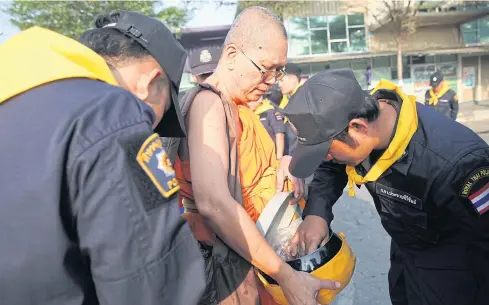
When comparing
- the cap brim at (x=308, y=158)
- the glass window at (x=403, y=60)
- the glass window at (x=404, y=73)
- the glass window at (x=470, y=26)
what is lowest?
the glass window at (x=404, y=73)

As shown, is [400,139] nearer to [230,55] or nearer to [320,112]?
[320,112]

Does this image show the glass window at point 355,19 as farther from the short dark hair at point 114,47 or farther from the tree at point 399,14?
the short dark hair at point 114,47

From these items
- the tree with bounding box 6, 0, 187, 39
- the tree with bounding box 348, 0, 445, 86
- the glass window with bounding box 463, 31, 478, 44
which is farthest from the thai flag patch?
the glass window with bounding box 463, 31, 478, 44

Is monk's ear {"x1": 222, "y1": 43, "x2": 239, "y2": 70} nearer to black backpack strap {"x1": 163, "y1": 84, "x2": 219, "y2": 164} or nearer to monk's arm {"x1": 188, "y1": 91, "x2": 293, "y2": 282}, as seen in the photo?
black backpack strap {"x1": 163, "y1": 84, "x2": 219, "y2": 164}

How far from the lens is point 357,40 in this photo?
21375 mm

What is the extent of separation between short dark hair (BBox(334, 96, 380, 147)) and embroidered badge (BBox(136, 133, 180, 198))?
0.91 metres

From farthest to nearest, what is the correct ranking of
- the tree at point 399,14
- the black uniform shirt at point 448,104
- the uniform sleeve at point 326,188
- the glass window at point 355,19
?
the glass window at point 355,19 → the tree at point 399,14 → the black uniform shirt at point 448,104 → the uniform sleeve at point 326,188

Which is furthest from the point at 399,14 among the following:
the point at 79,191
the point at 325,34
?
the point at 79,191

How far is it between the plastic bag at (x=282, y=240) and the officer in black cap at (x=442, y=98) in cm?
733

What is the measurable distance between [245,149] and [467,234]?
97 cm

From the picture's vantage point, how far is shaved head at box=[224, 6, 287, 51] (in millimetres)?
1673

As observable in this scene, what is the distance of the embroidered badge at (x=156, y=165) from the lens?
0.79m

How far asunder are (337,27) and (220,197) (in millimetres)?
21512

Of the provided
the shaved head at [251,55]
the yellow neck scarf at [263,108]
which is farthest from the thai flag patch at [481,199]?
the yellow neck scarf at [263,108]
